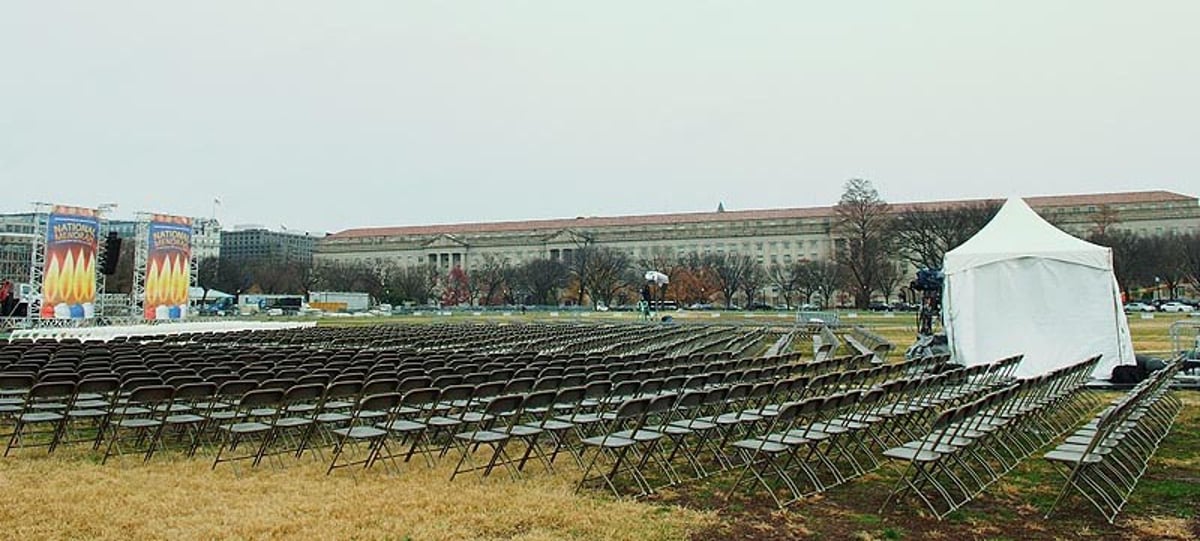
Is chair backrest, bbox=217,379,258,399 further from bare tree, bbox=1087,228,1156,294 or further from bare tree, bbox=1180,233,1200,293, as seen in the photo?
bare tree, bbox=1180,233,1200,293

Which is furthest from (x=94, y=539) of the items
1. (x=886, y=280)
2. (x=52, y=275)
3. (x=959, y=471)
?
(x=886, y=280)

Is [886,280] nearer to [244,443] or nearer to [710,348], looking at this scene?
[710,348]

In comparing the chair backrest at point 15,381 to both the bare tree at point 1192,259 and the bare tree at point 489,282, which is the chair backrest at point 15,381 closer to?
the bare tree at point 1192,259

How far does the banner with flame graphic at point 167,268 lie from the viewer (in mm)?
28047

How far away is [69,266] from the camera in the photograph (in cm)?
2612

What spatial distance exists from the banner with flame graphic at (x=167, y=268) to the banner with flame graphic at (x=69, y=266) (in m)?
1.72

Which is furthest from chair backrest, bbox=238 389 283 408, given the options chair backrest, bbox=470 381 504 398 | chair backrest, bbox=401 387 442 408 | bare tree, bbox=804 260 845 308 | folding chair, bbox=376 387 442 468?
bare tree, bbox=804 260 845 308

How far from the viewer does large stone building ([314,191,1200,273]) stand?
87688mm

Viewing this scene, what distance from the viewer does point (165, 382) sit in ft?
24.9

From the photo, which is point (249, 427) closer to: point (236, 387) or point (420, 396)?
point (236, 387)

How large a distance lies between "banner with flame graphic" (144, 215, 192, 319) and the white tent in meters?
25.1

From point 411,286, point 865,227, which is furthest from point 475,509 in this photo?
point 411,286

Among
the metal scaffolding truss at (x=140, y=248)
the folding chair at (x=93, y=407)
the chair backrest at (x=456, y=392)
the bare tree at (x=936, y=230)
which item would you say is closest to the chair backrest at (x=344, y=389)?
the chair backrest at (x=456, y=392)

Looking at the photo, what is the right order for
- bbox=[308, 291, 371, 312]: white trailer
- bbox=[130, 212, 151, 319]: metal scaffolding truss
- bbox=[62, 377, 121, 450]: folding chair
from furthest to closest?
bbox=[308, 291, 371, 312]: white trailer, bbox=[130, 212, 151, 319]: metal scaffolding truss, bbox=[62, 377, 121, 450]: folding chair
